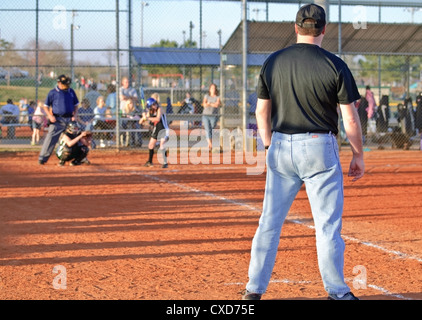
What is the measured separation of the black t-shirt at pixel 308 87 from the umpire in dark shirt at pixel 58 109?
39.1ft

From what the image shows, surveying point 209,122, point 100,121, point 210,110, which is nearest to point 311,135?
point 210,110

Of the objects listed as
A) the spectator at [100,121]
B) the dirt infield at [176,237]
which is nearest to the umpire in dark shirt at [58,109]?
the dirt infield at [176,237]

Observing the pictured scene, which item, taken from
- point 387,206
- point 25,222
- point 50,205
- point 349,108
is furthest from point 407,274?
point 50,205

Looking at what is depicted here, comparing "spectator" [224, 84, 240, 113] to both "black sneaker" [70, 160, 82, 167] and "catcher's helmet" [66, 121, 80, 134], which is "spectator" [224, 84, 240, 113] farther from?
"catcher's helmet" [66, 121, 80, 134]

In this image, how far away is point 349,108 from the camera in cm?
485

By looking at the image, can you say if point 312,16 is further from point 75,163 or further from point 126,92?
point 126,92

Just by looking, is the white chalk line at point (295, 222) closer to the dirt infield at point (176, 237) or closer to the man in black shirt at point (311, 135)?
the dirt infield at point (176, 237)

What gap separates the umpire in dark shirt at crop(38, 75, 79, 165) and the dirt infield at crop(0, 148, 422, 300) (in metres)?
1.59

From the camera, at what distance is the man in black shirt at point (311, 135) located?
15.8ft

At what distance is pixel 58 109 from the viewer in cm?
1622

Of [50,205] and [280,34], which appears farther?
[280,34]

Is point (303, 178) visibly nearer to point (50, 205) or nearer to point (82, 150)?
point (50, 205)

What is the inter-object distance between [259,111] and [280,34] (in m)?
17.2
